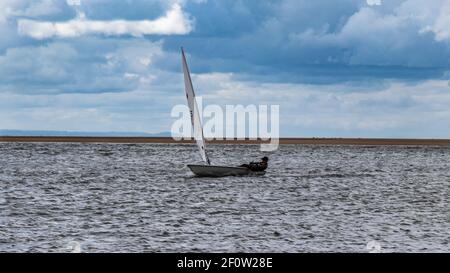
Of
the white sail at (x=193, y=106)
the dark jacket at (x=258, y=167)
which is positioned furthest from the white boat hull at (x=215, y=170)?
the white sail at (x=193, y=106)

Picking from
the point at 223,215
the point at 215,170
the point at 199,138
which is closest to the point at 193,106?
the point at 199,138

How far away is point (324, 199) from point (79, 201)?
17.6m

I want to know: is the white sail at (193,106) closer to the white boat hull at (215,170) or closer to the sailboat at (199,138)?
the sailboat at (199,138)

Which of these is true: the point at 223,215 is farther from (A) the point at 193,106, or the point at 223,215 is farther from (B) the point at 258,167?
(B) the point at 258,167

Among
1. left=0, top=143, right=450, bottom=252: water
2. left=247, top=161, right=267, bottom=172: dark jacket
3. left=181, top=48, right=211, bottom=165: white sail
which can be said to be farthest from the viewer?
left=247, top=161, right=267, bottom=172: dark jacket

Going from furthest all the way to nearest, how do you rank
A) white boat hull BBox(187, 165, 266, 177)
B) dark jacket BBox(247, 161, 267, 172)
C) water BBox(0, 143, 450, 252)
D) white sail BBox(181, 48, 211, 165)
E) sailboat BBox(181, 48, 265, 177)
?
dark jacket BBox(247, 161, 267, 172)
white boat hull BBox(187, 165, 266, 177)
sailboat BBox(181, 48, 265, 177)
white sail BBox(181, 48, 211, 165)
water BBox(0, 143, 450, 252)

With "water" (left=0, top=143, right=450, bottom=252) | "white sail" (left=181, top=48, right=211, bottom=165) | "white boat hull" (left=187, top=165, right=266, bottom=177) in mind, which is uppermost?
"white sail" (left=181, top=48, right=211, bottom=165)

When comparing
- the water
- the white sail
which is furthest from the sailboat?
the water

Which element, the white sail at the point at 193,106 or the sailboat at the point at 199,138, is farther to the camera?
the sailboat at the point at 199,138

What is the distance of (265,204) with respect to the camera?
162ft

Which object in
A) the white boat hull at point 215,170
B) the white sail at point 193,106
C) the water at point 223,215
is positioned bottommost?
the water at point 223,215

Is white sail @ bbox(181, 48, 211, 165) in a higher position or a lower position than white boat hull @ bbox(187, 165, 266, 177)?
higher

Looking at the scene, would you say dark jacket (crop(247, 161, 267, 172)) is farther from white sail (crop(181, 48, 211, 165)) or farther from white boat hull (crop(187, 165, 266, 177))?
white sail (crop(181, 48, 211, 165))
